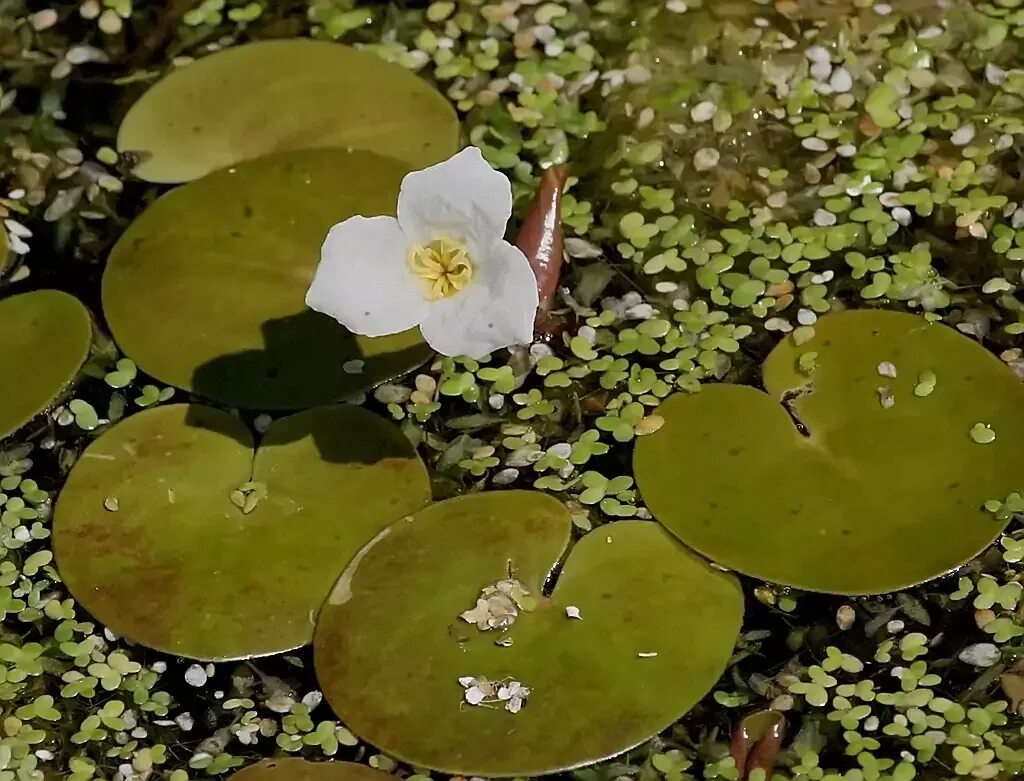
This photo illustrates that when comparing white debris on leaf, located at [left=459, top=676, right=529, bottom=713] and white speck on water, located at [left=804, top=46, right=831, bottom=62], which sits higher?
white speck on water, located at [left=804, top=46, right=831, bottom=62]

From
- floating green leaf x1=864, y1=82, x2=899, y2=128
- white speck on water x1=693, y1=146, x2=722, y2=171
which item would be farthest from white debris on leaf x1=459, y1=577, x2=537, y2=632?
floating green leaf x1=864, y1=82, x2=899, y2=128

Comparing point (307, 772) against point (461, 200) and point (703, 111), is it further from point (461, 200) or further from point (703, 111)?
point (703, 111)

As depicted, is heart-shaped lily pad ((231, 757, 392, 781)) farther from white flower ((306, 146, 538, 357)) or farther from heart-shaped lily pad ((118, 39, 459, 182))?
heart-shaped lily pad ((118, 39, 459, 182))

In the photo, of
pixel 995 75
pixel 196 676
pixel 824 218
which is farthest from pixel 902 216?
pixel 196 676

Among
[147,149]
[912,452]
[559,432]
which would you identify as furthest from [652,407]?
[147,149]

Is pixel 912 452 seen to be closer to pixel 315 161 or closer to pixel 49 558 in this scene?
pixel 315 161

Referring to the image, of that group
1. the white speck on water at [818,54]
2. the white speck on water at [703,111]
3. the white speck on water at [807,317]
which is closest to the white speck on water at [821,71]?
the white speck on water at [818,54]
